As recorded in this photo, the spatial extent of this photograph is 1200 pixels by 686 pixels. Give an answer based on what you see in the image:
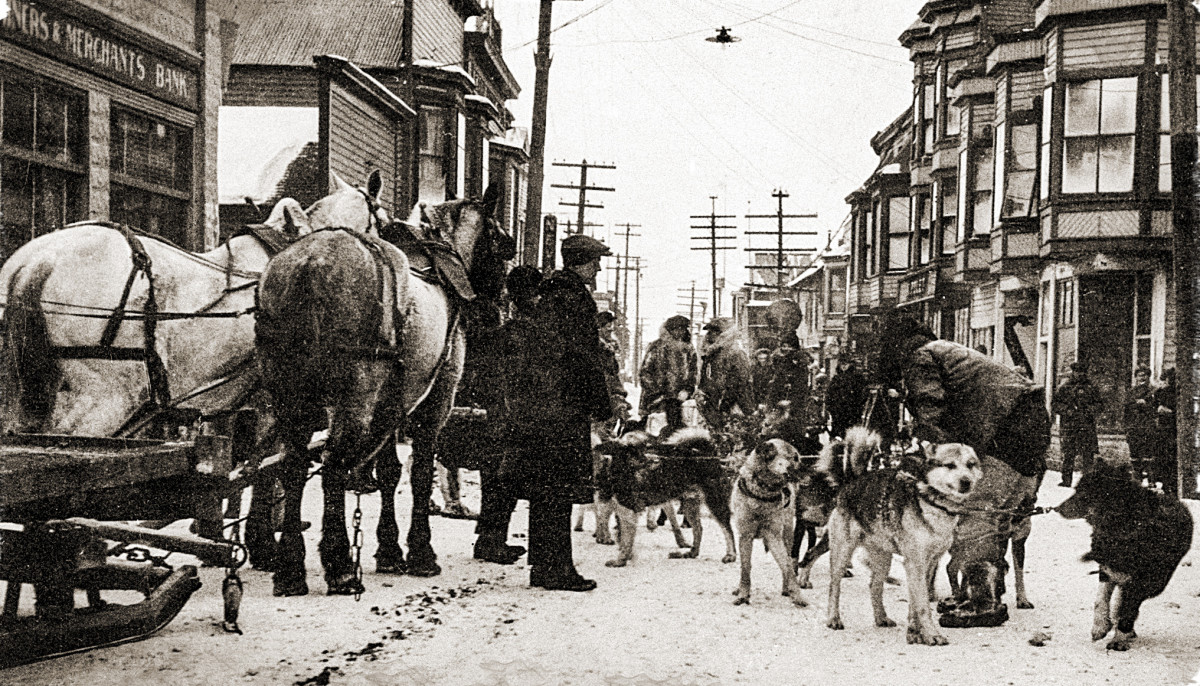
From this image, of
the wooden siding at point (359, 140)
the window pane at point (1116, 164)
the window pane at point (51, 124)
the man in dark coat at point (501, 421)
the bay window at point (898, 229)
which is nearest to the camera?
the man in dark coat at point (501, 421)

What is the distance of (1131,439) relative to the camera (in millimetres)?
12367

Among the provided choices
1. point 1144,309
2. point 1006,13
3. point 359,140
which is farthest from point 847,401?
point 1006,13

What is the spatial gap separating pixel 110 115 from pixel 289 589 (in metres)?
5.87

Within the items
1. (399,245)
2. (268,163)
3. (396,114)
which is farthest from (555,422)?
(268,163)

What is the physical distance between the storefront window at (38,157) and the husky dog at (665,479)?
5235mm

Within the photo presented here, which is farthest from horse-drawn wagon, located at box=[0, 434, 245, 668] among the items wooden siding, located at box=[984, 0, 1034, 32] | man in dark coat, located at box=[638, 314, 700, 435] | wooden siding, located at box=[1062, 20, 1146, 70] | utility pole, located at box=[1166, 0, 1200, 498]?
wooden siding, located at box=[984, 0, 1034, 32]

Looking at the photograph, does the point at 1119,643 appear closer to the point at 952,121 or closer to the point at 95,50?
the point at 95,50

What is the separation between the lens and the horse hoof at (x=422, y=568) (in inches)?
307

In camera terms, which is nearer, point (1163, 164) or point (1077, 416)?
point (1077, 416)

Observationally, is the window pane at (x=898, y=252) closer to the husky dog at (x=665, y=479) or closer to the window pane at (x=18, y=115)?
the husky dog at (x=665, y=479)

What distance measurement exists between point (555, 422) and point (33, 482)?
4360 mm

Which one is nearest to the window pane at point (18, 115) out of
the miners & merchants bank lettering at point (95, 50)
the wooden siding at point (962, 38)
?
the miners & merchants bank lettering at point (95, 50)

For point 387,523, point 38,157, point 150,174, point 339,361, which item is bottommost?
point 387,523

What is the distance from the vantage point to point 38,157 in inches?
354
